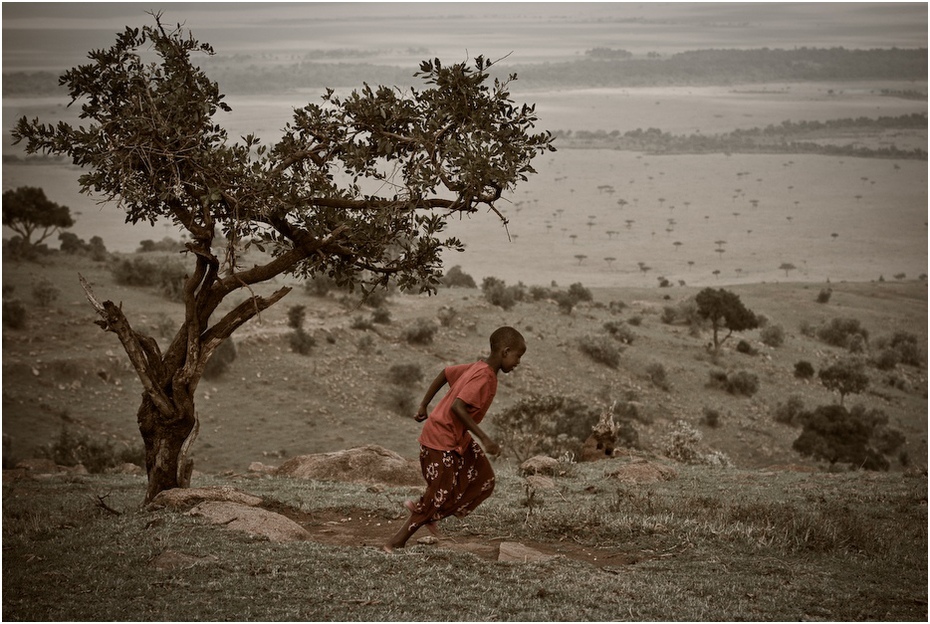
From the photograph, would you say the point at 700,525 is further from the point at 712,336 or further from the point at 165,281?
the point at 712,336

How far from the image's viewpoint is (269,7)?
7881 centimetres

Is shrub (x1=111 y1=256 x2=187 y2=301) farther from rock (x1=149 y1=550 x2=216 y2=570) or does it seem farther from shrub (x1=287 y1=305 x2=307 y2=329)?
rock (x1=149 y1=550 x2=216 y2=570)

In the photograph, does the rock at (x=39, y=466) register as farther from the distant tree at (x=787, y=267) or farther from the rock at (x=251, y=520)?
the distant tree at (x=787, y=267)

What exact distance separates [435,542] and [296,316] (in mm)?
22909

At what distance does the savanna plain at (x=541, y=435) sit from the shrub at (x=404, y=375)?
0.13m

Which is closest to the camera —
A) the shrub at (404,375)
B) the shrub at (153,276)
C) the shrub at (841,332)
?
the shrub at (404,375)

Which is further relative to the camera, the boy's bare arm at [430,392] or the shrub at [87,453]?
the shrub at [87,453]

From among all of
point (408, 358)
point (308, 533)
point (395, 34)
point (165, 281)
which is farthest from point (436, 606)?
point (395, 34)

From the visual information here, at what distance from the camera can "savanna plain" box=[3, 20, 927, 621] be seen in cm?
664

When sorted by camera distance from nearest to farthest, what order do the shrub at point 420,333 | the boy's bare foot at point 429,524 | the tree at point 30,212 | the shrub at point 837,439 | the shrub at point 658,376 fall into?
the boy's bare foot at point 429,524 → the shrub at point 837,439 → the shrub at point 420,333 → the shrub at point 658,376 → the tree at point 30,212

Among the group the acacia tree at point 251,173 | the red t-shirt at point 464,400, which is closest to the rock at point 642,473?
the acacia tree at point 251,173

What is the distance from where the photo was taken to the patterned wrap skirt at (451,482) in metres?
6.90

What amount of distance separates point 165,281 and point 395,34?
73.9 metres

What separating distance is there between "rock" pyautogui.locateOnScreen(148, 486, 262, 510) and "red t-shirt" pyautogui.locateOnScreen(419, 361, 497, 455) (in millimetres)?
2867
